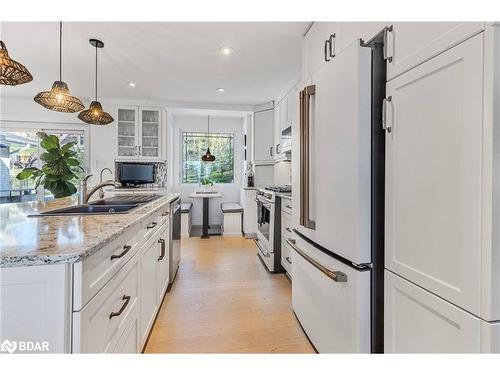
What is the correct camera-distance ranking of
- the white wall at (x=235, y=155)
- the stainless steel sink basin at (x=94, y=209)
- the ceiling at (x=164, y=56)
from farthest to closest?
the white wall at (x=235, y=155)
the ceiling at (x=164, y=56)
the stainless steel sink basin at (x=94, y=209)

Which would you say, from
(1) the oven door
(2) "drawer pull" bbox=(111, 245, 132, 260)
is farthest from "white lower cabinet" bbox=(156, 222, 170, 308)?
(1) the oven door

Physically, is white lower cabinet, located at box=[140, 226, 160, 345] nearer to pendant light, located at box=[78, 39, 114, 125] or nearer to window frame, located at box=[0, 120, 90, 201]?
pendant light, located at box=[78, 39, 114, 125]

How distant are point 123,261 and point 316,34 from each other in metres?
2.08

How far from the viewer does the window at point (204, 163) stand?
5672 mm

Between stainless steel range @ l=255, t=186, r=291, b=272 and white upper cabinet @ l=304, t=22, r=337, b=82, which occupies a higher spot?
white upper cabinet @ l=304, t=22, r=337, b=82

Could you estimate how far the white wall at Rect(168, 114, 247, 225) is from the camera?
5559 mm

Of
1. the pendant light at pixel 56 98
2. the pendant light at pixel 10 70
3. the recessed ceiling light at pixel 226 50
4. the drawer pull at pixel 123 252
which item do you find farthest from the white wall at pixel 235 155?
the drawer pull at pixel 123 252

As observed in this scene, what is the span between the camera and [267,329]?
1.90 m

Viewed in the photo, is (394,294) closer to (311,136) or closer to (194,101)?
(311,136)

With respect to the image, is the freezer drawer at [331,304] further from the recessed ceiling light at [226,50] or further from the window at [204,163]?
the window at [204,163]

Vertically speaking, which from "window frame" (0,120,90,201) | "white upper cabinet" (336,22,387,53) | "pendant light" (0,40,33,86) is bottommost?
"pendant light" (0,40,33,86)

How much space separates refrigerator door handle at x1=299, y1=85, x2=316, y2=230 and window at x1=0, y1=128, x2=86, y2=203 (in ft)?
14.3

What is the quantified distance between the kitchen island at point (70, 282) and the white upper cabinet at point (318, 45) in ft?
5.03

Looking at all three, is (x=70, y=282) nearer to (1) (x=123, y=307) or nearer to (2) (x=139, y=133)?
(1) (x=123, y=307)
